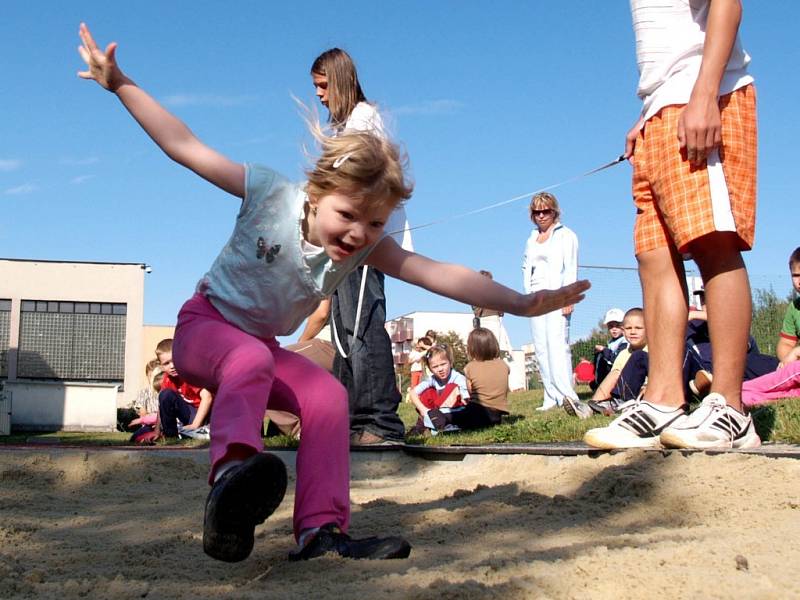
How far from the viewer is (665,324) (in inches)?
160

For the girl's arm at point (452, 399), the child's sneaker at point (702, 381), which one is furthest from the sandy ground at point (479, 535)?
the girl's arm at point (452, 399)

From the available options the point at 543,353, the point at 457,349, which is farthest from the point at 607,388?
the point at 457,349

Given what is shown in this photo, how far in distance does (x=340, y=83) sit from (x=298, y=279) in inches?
122

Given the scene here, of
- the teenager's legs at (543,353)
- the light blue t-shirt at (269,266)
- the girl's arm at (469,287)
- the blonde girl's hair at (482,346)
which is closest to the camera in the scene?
the light blue t-shirt at (269,266)

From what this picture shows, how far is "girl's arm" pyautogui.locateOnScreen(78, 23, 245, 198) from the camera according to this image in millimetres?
2904

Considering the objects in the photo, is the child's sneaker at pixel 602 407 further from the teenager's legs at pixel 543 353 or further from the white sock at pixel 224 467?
the white sock at pixel 224 467

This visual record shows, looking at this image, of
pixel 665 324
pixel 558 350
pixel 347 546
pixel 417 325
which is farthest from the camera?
pixel 417 325

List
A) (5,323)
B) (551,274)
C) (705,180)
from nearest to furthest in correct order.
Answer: (705,180) < (551,274) < (5,323)

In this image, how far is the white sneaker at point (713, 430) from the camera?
143 inches

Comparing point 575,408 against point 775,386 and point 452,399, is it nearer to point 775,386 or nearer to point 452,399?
point 452,399

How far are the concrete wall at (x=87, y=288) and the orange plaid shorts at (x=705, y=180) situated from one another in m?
29.6

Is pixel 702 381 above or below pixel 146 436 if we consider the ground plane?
above

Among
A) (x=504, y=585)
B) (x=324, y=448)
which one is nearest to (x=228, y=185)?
(x=324, y=448)

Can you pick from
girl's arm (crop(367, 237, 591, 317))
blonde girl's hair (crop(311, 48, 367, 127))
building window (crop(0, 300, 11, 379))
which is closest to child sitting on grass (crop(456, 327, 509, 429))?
blonde girl's hair (crop(311, 48, 367, 127))
